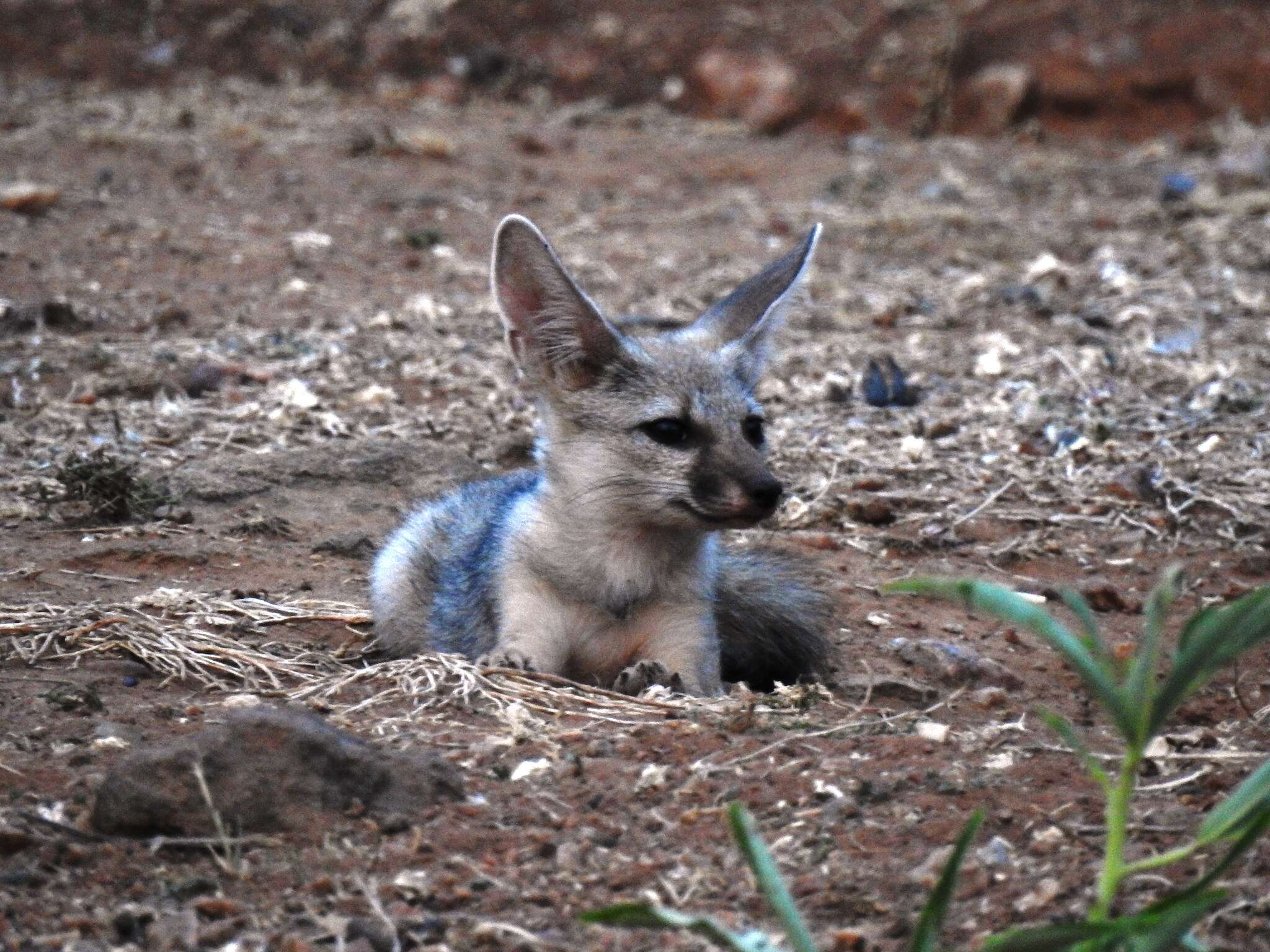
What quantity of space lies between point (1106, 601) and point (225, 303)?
4.60m

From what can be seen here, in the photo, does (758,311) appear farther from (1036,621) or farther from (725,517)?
(1036,621)

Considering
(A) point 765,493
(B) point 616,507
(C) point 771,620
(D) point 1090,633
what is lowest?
(C) point 771,620

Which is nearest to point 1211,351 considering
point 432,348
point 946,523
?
point 946,523

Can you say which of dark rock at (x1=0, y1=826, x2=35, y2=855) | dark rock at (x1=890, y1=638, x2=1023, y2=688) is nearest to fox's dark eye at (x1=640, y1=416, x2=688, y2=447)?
dark rock at (x1=890, y1=638, x2=1023, y2=688)

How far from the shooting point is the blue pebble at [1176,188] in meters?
9.98

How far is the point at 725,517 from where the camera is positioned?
4.27 m

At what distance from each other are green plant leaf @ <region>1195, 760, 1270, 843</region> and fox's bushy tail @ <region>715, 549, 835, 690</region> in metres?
2.19

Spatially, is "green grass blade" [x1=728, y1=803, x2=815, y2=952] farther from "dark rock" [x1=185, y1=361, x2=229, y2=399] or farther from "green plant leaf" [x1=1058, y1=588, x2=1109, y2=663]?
"dark rock" [x1=185, y1=361, x2=229, y2=399]

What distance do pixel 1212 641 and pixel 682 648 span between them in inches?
89.8

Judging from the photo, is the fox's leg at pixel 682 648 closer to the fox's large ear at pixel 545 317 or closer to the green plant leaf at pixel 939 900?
the fox's large ear at pixel 545 317

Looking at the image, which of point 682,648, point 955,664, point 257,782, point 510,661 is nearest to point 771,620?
point 682,648

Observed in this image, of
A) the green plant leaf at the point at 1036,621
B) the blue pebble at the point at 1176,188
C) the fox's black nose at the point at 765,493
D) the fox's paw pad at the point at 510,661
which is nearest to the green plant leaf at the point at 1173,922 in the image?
the green plant leaf at the point at 1036,621

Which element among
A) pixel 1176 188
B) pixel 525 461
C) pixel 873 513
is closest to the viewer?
pixel 873 513

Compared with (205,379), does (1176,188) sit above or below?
above
